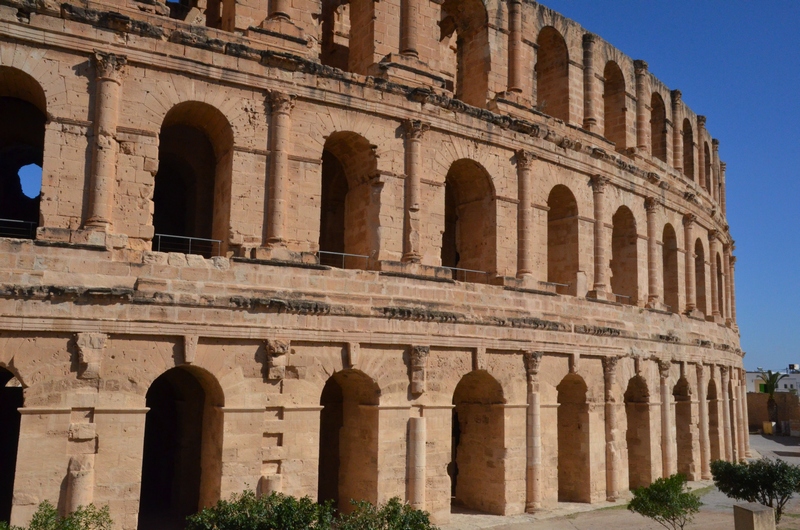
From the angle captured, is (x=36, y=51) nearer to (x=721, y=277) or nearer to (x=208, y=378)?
(x=208, y=378)

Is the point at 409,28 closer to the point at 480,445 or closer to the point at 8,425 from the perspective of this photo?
the point at 480,445

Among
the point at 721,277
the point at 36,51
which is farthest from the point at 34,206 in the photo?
the point at 721,277

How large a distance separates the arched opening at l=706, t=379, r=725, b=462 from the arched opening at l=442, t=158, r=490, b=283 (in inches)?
471

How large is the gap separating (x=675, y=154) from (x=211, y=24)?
15473 millimetres

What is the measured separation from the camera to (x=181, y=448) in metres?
15.1

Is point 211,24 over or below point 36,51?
over

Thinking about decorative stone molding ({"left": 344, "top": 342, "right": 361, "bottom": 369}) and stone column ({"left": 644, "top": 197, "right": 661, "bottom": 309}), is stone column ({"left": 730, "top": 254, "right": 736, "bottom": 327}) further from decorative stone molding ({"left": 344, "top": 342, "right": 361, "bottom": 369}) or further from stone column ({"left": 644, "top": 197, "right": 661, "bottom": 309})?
decorative stone molding ({"left": 344, "top": 342, "right": 361, "bottom": 369})

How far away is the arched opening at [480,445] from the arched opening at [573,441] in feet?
7.53

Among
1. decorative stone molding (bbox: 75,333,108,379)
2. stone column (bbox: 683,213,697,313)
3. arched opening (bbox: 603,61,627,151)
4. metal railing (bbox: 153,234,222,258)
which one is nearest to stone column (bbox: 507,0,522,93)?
arched opening (bbox: 603,61,627,151)

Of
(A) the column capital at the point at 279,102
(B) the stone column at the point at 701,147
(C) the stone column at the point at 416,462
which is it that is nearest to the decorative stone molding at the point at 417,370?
(C) the stone column at the point at 416,462

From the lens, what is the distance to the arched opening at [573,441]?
17.7 m

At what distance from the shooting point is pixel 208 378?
12.5m

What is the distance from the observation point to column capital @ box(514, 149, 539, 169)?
17.1m

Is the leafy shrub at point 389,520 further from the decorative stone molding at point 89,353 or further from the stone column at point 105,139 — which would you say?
the stone column at point 105,139
